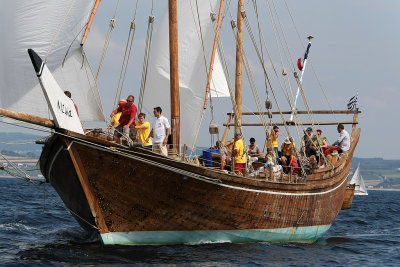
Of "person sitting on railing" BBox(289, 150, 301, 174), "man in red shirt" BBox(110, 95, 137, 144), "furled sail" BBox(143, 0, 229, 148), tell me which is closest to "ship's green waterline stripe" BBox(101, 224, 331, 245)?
"person sitting on railing" BBox(289, 150, 301, 174)

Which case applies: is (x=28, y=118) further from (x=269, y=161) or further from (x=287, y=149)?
(x=287, y=149)

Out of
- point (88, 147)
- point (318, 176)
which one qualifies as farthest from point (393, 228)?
point (88, 147)

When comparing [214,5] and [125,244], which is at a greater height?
[214,5]

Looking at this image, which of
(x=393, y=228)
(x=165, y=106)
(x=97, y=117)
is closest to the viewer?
(x=97, y=117)

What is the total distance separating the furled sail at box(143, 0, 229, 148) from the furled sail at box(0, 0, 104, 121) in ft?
20.7

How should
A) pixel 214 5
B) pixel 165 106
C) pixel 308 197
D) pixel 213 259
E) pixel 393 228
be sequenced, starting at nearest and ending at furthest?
pixel 213 259
pixel 308 197
pixel 165 106
pixel 214 5
pixel 393 228

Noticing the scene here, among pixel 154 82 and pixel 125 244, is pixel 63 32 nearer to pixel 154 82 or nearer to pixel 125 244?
pixel 125 244

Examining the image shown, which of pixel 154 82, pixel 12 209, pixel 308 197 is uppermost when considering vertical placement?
pixel 154 82

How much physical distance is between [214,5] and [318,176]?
7.82 metres

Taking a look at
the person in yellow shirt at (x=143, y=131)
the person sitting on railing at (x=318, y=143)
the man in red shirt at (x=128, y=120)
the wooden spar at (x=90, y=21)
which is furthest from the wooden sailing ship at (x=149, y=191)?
the person sitting on railing at (x=318, y=143)

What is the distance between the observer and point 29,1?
52.4 ft

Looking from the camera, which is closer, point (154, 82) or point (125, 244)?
point (125, 244)

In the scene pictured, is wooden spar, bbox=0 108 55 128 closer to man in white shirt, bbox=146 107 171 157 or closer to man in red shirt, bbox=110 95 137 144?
man in red shirt, bbox=110 95 137 144

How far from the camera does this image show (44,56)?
16234mm
